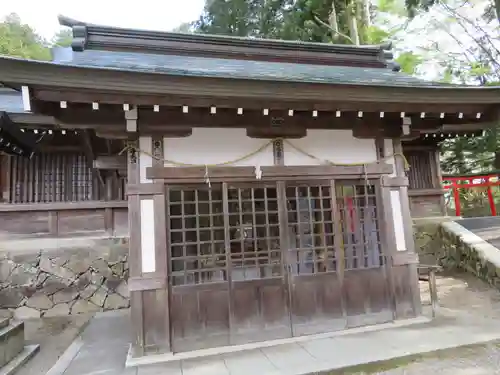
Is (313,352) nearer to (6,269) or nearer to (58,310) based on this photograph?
(58,310)

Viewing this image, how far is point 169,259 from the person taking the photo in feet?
13.0

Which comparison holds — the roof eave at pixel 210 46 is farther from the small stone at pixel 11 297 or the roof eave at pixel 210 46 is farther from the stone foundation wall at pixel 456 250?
the small stone at pixel 11 297

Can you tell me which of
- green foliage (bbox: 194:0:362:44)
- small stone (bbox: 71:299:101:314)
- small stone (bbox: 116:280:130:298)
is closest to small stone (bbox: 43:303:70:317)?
small stone (bbox: 71:299:101:314)

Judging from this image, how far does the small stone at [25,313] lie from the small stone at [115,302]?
4.11 ft

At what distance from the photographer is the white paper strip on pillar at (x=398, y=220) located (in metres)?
4.68

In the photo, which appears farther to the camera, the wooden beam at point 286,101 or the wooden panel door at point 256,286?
the wooden panel door at point 256,286

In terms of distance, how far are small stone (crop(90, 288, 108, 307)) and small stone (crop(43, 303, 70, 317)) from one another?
471mm

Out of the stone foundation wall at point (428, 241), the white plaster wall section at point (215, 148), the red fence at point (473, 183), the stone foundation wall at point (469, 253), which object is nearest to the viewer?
the white plaster wall section at point (215, 148)

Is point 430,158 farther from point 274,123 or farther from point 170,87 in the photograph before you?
point 170,87

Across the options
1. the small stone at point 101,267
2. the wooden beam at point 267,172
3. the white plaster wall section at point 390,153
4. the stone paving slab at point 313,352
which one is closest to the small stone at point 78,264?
the small stone at point 101,267

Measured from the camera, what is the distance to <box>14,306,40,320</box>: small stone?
6.30m

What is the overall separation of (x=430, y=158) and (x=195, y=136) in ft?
21.8

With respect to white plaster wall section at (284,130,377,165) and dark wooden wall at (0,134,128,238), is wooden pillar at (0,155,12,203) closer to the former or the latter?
dark wooden wall at (0,134,128,238)

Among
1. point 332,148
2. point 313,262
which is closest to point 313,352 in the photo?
point 313,262
